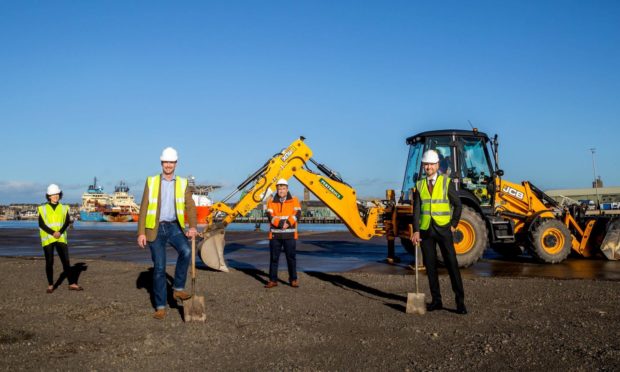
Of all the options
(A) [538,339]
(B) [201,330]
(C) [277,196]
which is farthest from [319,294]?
(A) [538,339]

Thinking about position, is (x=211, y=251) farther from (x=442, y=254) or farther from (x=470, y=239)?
(x=442, y=254)

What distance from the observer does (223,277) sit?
1039 centimetres

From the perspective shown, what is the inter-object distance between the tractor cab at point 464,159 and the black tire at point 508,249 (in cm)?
230

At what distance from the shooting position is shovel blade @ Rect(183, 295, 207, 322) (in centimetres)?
620

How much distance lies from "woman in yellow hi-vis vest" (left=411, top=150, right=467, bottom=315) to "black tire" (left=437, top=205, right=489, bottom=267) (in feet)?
14.8

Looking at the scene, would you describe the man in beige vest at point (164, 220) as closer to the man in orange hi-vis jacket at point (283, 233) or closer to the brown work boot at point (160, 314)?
the brown work boot at point (160, 314)

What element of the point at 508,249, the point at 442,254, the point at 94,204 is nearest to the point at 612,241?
the point at 508,249

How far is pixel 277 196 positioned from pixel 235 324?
391cm

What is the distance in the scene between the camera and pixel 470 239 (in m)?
11.5

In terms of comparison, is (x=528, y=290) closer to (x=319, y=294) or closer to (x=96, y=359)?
(x=319, y=294)

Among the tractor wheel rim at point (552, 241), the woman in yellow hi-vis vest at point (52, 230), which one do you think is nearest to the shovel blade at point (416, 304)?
the woman in yellow hi-vis vest at point (52, 230)

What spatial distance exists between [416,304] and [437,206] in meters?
1.26

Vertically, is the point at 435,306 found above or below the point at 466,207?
below

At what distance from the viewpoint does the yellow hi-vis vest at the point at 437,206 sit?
703 cm
